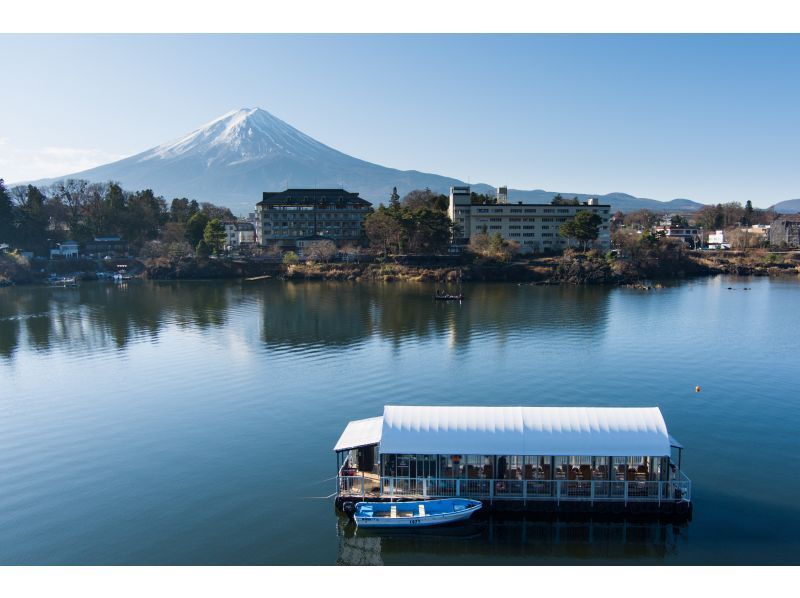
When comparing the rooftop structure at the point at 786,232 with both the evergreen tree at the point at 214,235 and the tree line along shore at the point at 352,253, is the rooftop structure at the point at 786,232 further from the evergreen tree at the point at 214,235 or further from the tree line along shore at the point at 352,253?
the evergreen tree at the point at 214,235

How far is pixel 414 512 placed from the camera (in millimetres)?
12906

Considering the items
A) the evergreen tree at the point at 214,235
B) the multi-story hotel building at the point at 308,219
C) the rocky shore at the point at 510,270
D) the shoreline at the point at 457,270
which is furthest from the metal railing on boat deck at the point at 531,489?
the multi-story hotel building at the point at 308,219

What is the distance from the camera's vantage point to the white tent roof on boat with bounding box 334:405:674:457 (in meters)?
12.9

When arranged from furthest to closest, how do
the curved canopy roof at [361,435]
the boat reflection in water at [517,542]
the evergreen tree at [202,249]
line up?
the evergreen tree at [202,249] < the curved canopy roof at [361,435] < the boat reflection in water at [517,542]

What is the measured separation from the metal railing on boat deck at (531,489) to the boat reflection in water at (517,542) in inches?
19.1

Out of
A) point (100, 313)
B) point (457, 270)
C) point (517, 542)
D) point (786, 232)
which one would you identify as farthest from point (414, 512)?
point (786, 232)

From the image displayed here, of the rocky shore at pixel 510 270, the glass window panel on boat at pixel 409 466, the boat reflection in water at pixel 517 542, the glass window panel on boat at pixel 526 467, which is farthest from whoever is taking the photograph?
the rocky shore at pixel 510 270

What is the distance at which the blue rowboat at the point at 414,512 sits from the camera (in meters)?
12.7

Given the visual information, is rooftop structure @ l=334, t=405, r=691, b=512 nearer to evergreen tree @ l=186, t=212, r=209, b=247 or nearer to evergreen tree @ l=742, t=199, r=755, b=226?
evergreen tree @ l=186, t=212, r=209, b=247

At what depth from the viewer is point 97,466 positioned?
16562 mm

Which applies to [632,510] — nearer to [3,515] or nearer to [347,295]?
[3,515]

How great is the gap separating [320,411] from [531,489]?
369 inches

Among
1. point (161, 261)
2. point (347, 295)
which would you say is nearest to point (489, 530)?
point (347, 295)

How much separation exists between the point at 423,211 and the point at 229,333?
3792cm
